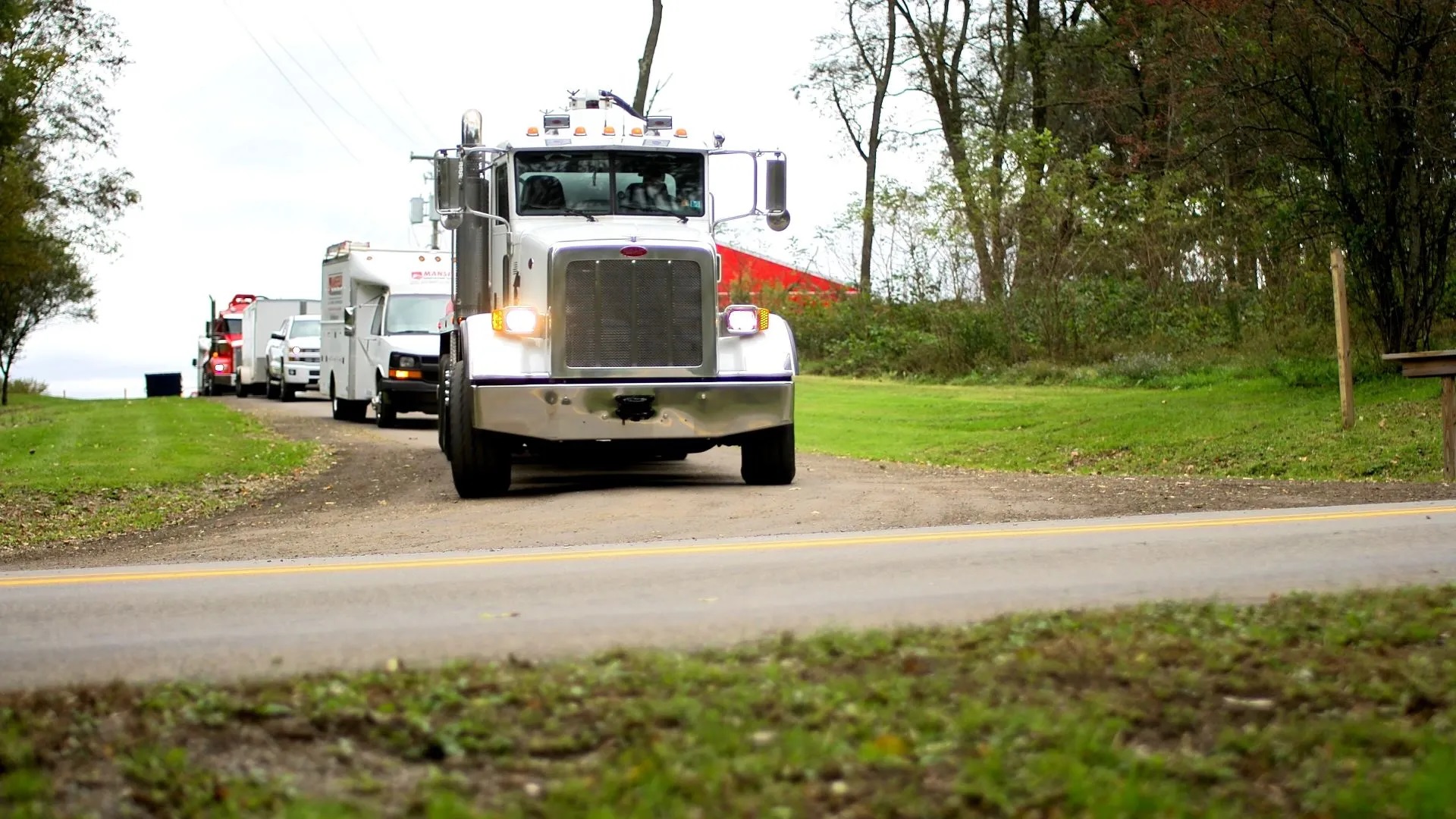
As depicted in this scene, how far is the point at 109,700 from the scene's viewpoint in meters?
5.55

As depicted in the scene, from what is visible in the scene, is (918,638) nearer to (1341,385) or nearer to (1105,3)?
(1341,385)

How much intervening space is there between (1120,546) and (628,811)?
6.04 meters

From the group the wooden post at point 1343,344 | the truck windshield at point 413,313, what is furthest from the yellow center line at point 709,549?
the truck windshield at point 413,313

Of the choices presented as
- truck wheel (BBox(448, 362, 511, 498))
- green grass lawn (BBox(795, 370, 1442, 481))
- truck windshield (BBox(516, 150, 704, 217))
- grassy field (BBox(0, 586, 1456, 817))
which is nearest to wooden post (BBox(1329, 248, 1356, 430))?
green grass lawn (BBox(795, 370, 1442, 481))

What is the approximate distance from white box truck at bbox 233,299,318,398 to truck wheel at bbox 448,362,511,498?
31.3 m

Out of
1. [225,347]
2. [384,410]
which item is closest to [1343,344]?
[384,410]

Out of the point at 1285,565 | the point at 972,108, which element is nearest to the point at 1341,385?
the point at 1285,565

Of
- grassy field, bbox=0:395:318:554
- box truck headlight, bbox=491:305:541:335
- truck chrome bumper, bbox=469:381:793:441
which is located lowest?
grassy field, bbox=0:395:318:554

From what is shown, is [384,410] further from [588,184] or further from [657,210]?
[657,210]

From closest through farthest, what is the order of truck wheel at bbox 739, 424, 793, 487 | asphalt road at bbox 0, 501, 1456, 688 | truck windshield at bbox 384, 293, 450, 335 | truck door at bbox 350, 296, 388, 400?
asphalt road at bbox 0, 501, 1456, 688 < truck wheel at bbox 739, 424, 793, 487 < truck windshield at bbox 384, 293, 450, 335 < truck door at bbox 350, 296, 388, 400

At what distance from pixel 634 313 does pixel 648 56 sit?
93.6ft

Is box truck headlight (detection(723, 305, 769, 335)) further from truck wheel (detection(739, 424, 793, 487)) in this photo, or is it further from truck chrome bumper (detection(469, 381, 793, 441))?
truck wheel (detection(739, 424, 793, 487))

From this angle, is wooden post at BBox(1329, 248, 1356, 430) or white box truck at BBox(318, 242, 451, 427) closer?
wooden post at BBox(1329, 248, 1356, 430)

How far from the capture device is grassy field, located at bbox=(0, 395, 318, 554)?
49.5ft
